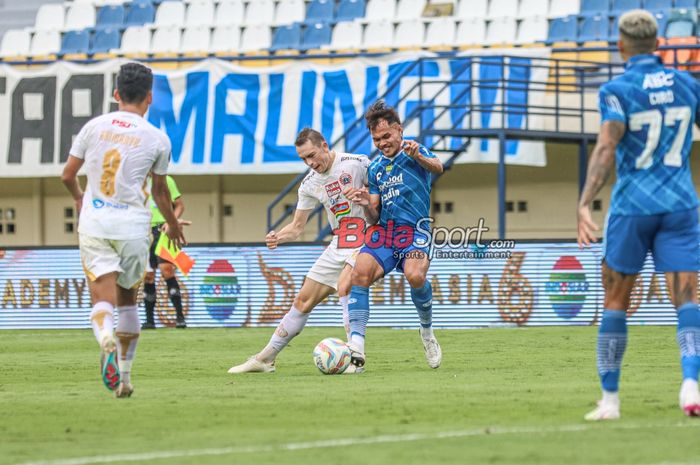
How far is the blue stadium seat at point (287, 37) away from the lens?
28578 mm

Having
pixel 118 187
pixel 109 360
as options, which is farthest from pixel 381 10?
pixel 109 360

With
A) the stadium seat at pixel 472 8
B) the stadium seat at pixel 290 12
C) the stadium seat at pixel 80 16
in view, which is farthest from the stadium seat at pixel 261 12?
the stadium seat at pixel 472 8

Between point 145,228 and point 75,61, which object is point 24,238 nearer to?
point 75,61

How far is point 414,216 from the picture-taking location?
1173 centimetres

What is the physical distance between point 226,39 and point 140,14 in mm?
3159

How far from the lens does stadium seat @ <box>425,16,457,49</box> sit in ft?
90.6

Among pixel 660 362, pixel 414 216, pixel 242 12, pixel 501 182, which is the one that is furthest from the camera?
pixel 242 12

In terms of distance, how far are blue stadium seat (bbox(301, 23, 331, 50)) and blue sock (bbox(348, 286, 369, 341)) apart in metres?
17.0

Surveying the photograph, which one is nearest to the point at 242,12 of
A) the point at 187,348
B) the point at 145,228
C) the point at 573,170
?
the point at 573,170

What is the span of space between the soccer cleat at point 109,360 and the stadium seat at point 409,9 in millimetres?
21228

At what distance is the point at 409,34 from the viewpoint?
28047 millimetres

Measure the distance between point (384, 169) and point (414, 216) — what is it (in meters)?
0.47

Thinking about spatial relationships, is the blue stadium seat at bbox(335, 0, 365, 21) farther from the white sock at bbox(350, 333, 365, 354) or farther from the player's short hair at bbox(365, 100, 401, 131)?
the white sock at bbox(350, 333, 365, 354)

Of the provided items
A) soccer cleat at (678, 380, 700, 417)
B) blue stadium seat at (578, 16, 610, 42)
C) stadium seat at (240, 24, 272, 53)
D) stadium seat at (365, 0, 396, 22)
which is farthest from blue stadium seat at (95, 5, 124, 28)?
soccer cleat at (678, 380, 700, 417)
